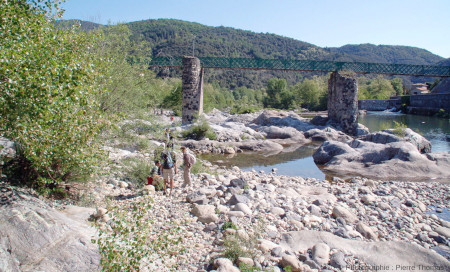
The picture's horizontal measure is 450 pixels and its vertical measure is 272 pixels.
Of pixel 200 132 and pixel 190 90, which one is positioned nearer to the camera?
pixel 200 132

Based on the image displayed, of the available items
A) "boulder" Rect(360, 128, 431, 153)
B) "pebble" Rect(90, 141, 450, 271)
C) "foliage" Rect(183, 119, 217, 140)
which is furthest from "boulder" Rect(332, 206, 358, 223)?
"foliage" Rect(183, 119, 217, 140)

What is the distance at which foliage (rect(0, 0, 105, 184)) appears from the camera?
4.35m

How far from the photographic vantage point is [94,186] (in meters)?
7.26

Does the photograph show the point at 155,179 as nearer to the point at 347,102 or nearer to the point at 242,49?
the point at 347,102

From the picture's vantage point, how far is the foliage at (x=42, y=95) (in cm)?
435

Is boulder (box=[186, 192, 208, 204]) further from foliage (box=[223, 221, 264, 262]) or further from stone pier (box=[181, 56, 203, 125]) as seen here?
stone pier (box=[181, 56, 203, 125])

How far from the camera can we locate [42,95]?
4473mm

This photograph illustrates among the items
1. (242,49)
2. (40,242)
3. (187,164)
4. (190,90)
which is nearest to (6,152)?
(40,242)

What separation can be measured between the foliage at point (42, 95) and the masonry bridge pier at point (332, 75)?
18565 millimetres

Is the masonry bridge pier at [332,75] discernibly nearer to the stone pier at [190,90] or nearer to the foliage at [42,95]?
the stone pier at [190,90]

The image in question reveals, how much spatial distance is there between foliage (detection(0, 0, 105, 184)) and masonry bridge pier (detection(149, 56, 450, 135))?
18.6m

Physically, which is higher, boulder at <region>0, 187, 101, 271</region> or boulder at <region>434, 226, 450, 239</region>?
boulder at <region>0, 187, 101, 271</region>

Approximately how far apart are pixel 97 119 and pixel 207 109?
3173 cm

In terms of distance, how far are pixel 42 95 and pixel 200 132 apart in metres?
16.4
